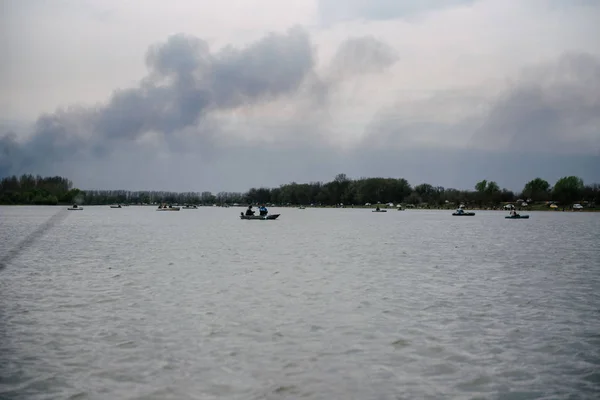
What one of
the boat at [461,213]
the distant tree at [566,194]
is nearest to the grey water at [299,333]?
the boat at [461,213]

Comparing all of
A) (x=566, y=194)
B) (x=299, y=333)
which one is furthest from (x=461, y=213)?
(x=299, y=333)

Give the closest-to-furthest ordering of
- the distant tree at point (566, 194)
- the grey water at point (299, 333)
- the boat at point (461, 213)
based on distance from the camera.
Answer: the grey water at point (299, 333), the boat at point (461, 213), the distant tree at point (566, 194)

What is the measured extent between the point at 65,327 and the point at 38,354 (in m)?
2.41

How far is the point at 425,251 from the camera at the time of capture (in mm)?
35875

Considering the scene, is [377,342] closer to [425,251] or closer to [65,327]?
[65,327]

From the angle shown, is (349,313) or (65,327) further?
(349,313)

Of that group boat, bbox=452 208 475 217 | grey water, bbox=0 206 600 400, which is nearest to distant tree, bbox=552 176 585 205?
boat, bbox=452 208 475 217

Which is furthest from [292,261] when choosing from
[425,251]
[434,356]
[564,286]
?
[434,356]

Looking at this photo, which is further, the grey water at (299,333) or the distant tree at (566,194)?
the distant tree at (566,194)

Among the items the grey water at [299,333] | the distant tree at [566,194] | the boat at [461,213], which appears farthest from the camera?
the distant tree at [566,194]

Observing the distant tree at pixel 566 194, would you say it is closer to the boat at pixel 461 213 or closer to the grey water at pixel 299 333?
the boat at pixel 461 213

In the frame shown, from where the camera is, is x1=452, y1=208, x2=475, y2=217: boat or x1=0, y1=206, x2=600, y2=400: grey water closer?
x1=0, y1=206, x2=600, y2=400: grey water

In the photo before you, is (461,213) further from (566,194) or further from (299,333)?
(299,333)

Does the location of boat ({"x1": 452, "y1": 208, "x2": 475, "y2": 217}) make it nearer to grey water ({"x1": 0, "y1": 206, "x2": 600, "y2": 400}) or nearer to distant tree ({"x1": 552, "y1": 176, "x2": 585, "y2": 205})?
distant tree ({"x1": 552, "y1": 176, "x2": 585, "y2": 205})
